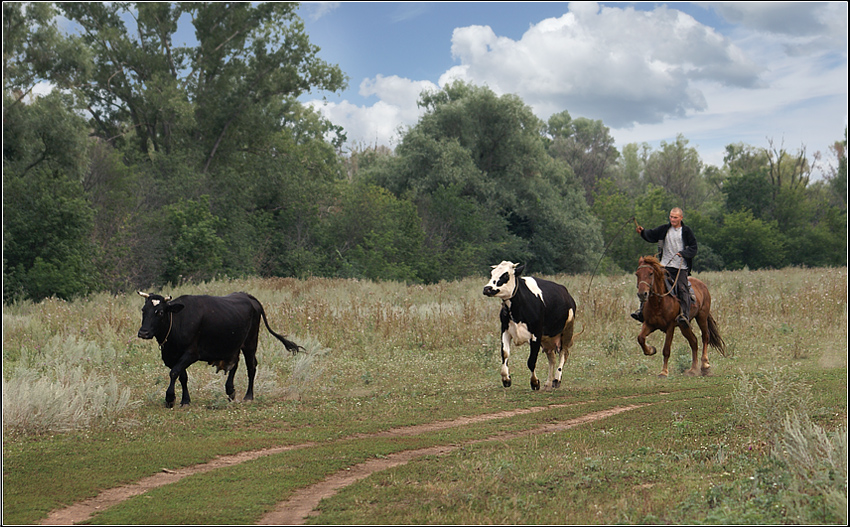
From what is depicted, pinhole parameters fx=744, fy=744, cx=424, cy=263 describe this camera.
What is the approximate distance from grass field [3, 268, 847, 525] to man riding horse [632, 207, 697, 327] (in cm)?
144

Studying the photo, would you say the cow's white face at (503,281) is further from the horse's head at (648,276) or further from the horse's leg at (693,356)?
the horse's leg at (693,356)

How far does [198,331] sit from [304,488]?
5047mm

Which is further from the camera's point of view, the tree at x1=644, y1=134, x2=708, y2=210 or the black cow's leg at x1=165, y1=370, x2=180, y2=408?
the tree at x1=644, y1=134, x2=708, y2=210

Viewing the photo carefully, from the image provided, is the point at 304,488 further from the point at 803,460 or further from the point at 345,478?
the point at 803,460

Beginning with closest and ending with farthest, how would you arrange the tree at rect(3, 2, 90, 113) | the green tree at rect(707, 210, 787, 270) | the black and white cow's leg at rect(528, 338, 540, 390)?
the black and white cow's leg at rect(528, 338, 540, 390)
the tree at rect(3, 2, 90, 113)
the green tree at rect(707, 210, 787, 270)

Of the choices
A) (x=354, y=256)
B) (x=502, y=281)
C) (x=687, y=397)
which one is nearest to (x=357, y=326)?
(x=502, y=281)

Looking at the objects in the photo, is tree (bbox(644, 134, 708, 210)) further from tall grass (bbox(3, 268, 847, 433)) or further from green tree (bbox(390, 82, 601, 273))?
tall grass (bbox(3, 268, 847, 433))

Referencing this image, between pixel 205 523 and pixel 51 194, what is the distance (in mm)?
26529

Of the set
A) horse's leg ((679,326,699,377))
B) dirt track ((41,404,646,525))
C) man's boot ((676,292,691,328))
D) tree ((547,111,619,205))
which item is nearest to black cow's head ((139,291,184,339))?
dirt track ((41,404,646,525))

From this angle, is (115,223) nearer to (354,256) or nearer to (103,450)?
(354,256)

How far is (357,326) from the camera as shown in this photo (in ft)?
63.5

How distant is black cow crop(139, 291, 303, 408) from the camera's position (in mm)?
10867

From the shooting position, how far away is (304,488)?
268 inches

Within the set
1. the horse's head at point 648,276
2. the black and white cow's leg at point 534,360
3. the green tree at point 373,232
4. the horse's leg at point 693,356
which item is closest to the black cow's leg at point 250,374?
the black and white cow's leg at point 534,360
